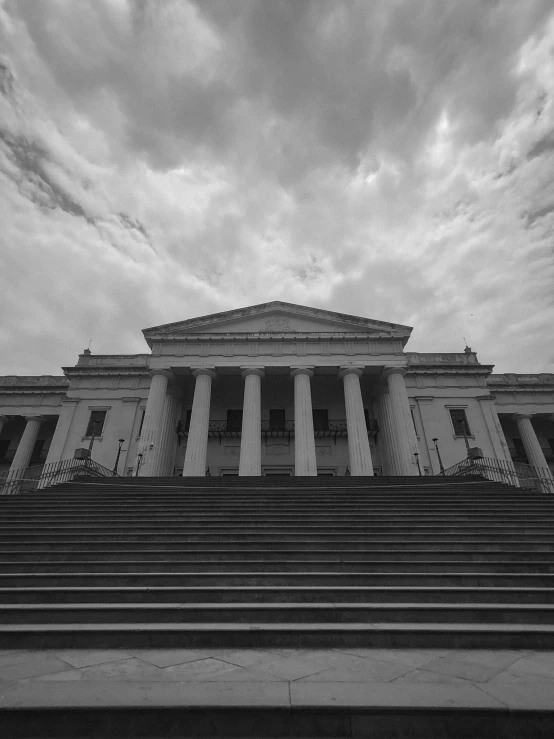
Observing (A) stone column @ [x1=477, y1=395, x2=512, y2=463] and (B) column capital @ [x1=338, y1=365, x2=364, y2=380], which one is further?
(A) stone column @ [x1=477, y1=395, x2=512, y2=463]

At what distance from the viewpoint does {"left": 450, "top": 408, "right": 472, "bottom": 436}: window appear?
85.8 ft

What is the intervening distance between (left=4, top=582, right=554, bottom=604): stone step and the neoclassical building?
579 inches

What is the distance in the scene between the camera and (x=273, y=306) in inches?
1010

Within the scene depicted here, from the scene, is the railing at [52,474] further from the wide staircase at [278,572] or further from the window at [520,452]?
the window at [520,452]

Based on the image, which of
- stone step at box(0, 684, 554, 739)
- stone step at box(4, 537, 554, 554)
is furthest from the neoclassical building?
stone step at box(0, 684, 554, 739)

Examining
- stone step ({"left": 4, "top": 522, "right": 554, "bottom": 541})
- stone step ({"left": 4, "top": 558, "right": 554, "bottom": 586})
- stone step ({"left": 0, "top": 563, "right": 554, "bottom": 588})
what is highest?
stone step ({"left": 4, "top": 522, "right": 554, "bottom": 541})

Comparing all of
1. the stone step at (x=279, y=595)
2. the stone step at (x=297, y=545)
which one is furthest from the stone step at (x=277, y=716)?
the stone step at (x=297, y=545)

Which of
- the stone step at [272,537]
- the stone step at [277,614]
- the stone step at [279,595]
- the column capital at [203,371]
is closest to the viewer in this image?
the stone step at [277,614]

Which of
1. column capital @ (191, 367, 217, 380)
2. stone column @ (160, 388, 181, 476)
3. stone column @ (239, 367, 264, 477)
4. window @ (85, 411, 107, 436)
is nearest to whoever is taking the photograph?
stone column @ (239, 367, 264, 477)

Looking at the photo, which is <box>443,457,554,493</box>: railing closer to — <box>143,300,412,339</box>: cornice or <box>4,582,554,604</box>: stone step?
<box>143,300,412,339</box>: cornice

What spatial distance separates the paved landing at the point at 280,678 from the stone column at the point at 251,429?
15.7m

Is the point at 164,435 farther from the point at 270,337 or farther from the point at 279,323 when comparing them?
the point at 279,323

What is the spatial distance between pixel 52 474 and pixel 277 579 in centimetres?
1536

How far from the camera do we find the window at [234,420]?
26728 millimetres
